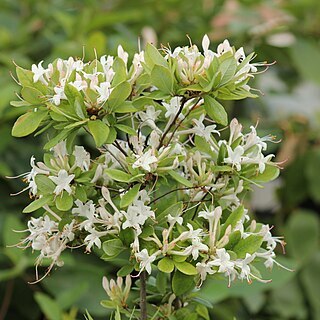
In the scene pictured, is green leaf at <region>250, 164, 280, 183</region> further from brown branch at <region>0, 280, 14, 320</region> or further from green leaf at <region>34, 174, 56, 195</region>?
brown branch at <region>0, 280, 14, 320</region>

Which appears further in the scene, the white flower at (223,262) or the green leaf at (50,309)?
the green leaf at (50,309)

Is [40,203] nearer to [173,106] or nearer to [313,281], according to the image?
[173,106]

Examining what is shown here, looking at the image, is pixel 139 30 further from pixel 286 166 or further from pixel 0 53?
pixel 286 166

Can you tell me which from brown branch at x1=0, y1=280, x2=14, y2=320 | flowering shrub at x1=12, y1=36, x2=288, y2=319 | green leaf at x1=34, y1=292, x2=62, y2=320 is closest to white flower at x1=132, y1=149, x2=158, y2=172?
flowering shrub at x1=12, y1=36, x2=288, y2=319

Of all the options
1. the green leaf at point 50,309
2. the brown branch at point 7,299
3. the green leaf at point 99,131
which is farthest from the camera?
the brown branch at point 7,299

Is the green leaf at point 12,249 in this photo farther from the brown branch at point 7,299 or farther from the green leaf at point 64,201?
the green leaf at point 64,201

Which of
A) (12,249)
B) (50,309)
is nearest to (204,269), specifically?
(50,309)

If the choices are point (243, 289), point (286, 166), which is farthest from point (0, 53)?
point (286, 166)

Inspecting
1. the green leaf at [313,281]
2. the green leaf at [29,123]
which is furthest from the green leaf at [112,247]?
the green leaf at [313,281]
